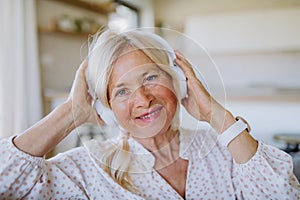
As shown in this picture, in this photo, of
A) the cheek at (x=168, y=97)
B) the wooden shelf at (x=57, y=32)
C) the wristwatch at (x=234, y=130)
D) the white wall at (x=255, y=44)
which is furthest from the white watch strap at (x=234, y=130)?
the white wall at (x=255, y=44)

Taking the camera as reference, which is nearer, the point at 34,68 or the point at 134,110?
the point at 134,110

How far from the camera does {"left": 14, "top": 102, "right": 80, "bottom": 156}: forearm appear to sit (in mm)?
637

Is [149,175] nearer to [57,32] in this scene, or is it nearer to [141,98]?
[141,98]

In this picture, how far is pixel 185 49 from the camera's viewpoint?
0.68 metres

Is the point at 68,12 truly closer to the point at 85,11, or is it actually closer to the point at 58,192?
the point at 85,11

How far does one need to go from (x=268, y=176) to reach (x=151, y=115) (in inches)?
10.3

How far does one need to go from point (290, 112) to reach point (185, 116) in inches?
34.4

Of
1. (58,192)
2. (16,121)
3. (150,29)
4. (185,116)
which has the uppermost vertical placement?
(150,29)

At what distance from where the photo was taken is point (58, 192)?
0.67 meters

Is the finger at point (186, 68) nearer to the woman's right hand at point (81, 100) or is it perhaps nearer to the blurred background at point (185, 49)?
the blurred background at point (185, 49)

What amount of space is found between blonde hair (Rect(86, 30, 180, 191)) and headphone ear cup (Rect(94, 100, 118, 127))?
0.04 ft

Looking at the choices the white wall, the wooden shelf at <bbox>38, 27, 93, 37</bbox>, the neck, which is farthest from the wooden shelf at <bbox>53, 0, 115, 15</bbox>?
the neck

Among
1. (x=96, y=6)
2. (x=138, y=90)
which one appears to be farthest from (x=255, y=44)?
(x=138, y=90)

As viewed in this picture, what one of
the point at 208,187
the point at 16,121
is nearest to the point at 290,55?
the point at 16,121
